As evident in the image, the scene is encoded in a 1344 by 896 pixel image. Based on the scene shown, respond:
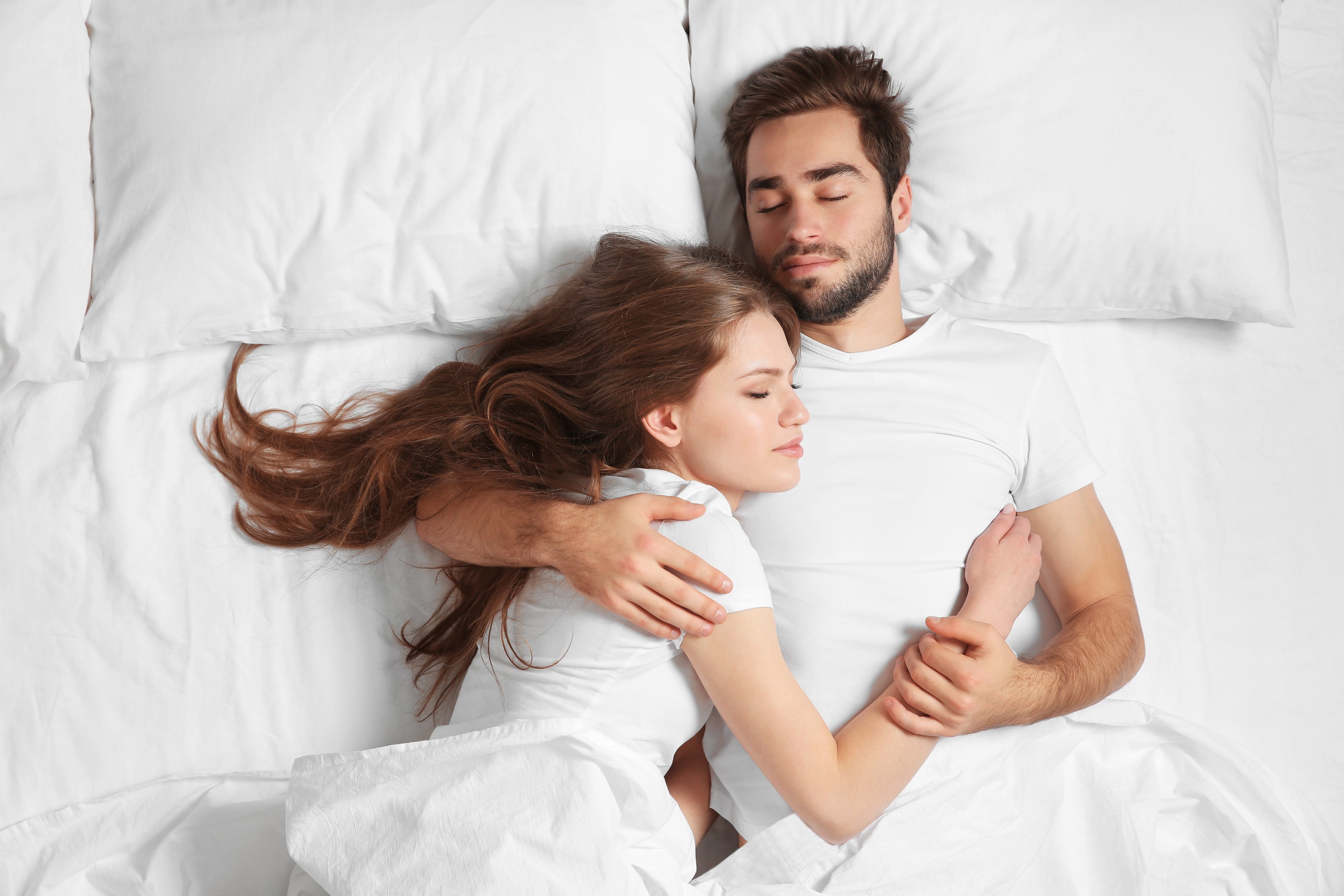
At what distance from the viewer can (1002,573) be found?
4.80 ft

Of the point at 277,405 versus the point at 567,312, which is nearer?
the point at 567,312

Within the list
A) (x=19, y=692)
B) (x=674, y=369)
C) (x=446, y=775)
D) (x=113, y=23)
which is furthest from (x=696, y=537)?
(x=113, y=23)

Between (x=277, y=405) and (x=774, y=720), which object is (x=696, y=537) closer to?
(x=774, y=720)

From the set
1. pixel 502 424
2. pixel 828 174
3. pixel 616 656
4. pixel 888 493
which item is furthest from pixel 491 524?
pixel 828 174

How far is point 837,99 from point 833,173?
136mm

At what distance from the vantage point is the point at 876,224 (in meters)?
1.63

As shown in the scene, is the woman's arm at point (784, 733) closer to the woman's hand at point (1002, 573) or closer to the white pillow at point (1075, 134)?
the woman's hand at point (1002, 573)

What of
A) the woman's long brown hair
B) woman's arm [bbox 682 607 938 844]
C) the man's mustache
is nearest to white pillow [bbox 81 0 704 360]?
the woman's long brown hair

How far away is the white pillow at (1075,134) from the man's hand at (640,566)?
0.84 meters

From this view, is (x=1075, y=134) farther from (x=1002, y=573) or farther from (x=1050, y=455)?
(x=1002, y=573)

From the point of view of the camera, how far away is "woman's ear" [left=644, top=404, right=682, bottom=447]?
1.39 m

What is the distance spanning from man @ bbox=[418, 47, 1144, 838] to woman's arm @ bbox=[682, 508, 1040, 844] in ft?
0.18

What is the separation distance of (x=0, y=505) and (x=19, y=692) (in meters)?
0.32

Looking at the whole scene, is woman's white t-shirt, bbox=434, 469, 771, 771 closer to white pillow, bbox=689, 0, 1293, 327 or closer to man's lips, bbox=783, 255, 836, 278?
man's lips, bbox=783, 255, 836, 278
